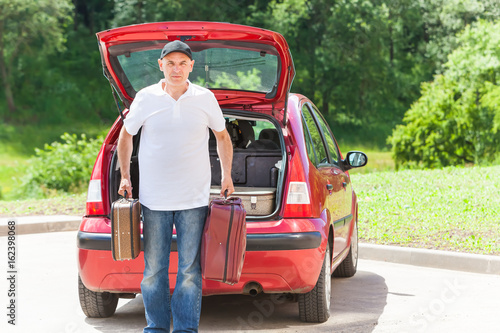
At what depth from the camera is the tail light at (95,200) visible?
18.2 ft

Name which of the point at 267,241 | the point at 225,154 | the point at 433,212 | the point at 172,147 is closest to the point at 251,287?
the point at 267,241

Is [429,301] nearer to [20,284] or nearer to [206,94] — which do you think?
[206,94]

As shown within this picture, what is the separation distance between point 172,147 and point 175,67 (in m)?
0.48

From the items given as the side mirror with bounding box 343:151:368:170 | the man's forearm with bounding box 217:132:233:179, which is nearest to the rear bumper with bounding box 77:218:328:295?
the man's forearm with bounding box 217:132:233:179

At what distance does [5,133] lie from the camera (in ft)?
177

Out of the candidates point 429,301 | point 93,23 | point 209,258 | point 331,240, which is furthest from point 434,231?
point 93,23

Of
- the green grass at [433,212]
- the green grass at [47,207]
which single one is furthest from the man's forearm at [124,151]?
the green grass at [47,207]

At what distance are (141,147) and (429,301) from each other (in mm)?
3144

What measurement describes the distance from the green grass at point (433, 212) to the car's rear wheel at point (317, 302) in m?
3.41

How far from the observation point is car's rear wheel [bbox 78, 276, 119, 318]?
5.82 m

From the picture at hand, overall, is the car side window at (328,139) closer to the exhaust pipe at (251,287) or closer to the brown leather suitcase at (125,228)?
the exhaust pipe at (251,287)

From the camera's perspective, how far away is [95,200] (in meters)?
5.57

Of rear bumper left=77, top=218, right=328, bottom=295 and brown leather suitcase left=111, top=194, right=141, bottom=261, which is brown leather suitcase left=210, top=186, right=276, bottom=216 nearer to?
rear bumper left=77, top=218, right=328, bottom=295

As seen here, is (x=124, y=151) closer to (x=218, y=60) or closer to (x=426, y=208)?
(x=218, y=60)
